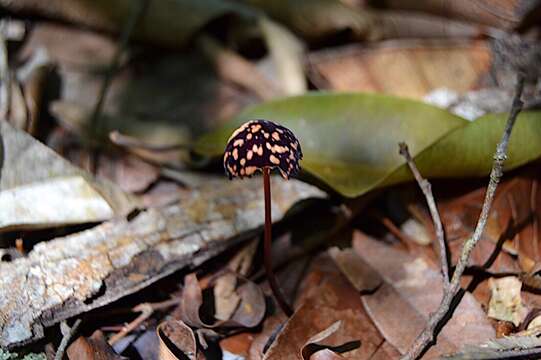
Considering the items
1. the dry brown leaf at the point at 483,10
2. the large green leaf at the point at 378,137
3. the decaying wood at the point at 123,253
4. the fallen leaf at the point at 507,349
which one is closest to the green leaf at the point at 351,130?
the large green leaf at the point at 378,137

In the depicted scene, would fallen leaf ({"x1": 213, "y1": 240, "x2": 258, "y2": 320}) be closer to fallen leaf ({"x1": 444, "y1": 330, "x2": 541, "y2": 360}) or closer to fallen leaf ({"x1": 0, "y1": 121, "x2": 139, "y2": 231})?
fallen leaf ({"x1": 0, "y1": 121, "x2": 139, "y2": 231})

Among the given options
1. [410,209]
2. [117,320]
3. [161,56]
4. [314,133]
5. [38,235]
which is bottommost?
[117,320]

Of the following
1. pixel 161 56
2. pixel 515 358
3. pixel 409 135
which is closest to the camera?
pixel 515 358

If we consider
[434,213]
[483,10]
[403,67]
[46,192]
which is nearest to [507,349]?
[434,213]

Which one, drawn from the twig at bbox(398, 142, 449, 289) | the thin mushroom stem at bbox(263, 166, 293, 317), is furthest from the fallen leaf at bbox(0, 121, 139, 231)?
the twig at bbox(398, 142, 449, 289)

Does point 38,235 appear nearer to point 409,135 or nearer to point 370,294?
point 370,294

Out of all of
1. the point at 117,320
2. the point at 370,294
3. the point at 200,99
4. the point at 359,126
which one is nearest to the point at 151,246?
the point at 117,320
